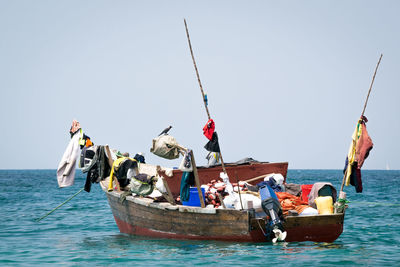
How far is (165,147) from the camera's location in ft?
34.2

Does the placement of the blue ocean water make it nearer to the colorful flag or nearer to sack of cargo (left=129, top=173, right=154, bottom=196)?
the colorful flag

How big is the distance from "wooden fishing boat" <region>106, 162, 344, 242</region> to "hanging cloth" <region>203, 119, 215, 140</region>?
102 cm

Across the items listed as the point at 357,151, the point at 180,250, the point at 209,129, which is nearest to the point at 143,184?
the point at 180,250

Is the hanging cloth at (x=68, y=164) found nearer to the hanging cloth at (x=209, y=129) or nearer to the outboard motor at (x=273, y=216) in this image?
the hanging cloth at (x=209, y=129)

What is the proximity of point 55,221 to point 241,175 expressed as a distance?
Answer: 876cm

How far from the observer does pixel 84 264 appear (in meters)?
9.16

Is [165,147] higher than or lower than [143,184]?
higher

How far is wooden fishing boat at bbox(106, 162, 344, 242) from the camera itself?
938cm

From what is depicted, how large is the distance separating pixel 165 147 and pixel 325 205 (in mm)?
3456

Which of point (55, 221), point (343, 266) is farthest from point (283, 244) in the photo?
point (55, 221)

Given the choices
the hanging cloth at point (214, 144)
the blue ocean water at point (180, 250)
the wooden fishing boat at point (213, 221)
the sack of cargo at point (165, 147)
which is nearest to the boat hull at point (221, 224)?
the wooden fishing boat at point (213, 221)

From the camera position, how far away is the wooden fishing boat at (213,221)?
30.8ft

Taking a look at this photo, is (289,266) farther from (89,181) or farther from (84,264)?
(89,181)

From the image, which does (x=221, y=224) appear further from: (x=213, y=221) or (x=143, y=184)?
(x=143, y=184)
